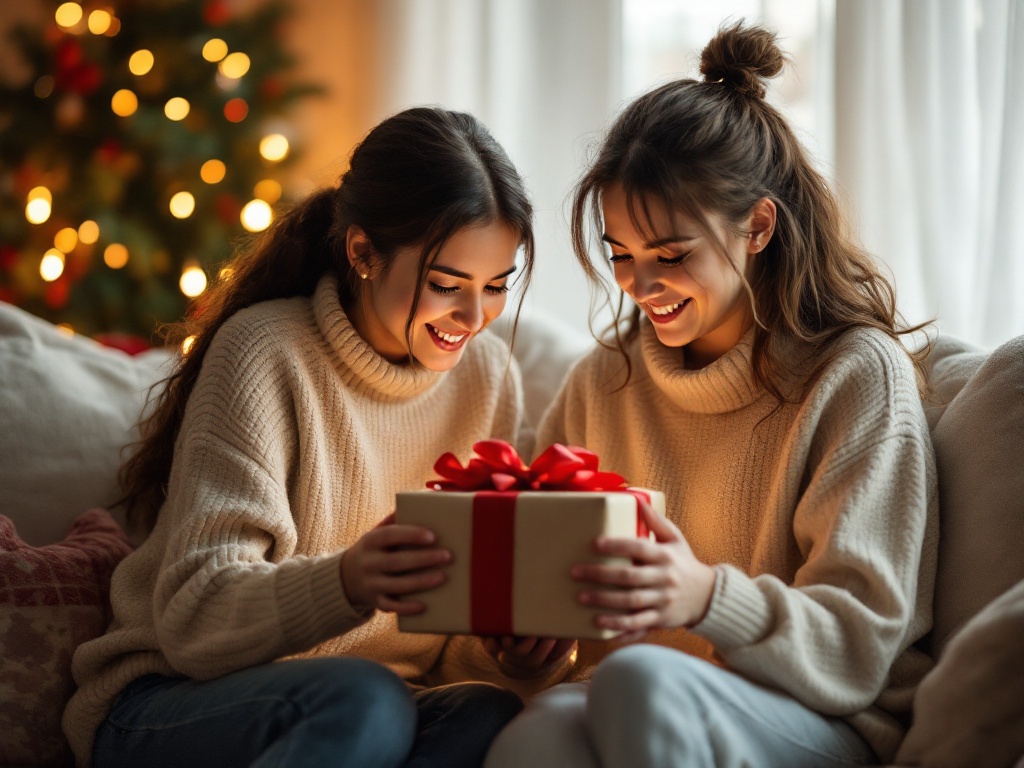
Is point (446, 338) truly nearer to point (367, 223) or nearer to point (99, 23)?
point (367, 223)

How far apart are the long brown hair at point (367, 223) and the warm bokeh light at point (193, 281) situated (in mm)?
1332

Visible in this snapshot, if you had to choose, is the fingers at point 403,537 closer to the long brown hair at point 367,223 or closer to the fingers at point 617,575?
the fingers at point 617,575

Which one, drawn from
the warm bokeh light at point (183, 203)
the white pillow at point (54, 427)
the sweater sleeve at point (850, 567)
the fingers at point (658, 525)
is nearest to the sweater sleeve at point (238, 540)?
the white pillow at point (54, 427)

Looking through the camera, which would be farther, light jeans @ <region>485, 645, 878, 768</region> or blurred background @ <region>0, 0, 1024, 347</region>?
blurred background @ <region>0, 0, 1024, 347</region>

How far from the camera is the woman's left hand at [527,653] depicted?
1217 millimetres

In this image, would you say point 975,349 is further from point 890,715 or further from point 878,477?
point 890,715

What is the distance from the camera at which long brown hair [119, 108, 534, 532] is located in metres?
1.39

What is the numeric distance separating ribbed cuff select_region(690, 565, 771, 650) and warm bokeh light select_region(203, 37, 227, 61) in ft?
8.03

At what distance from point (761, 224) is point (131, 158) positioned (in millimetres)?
2191

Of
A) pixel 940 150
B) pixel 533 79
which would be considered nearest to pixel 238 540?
pixel 940 150

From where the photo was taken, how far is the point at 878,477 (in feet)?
3.99

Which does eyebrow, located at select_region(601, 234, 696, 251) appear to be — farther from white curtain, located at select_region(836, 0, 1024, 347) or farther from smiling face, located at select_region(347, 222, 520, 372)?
white curtain, located at select_region(836, 0, 1024, 347)

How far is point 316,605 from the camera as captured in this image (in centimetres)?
116

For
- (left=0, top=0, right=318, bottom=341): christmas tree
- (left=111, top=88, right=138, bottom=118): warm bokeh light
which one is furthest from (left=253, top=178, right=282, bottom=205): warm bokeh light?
(left=111, top=88, right=138, bottom=118): warm bokeh light
